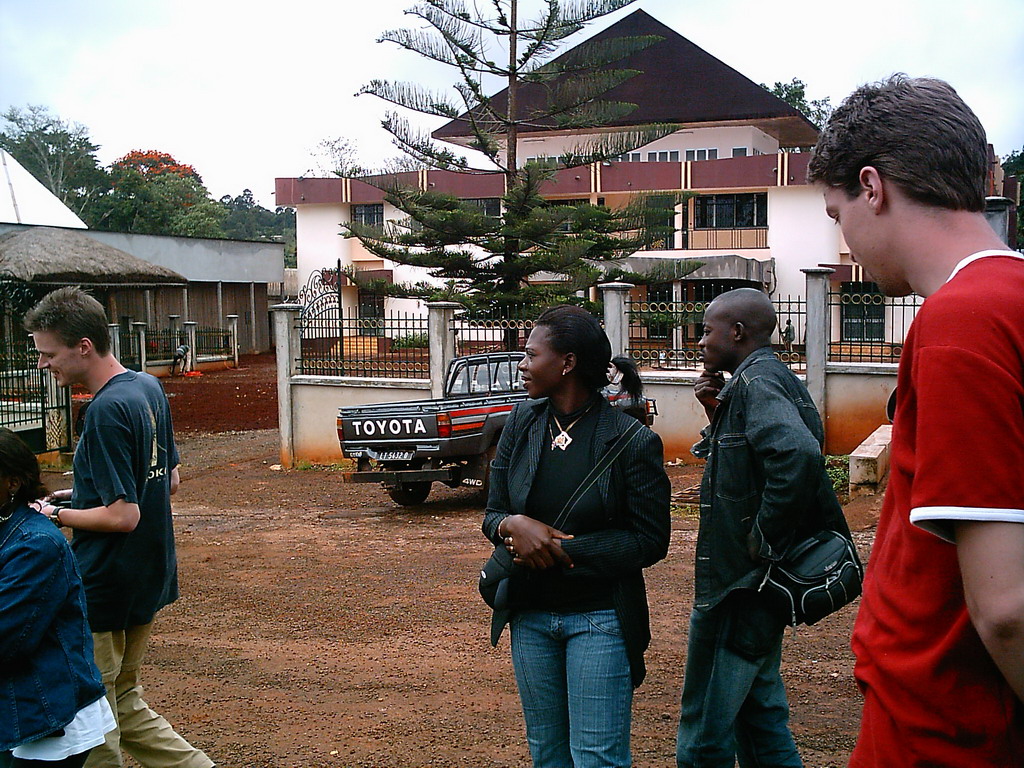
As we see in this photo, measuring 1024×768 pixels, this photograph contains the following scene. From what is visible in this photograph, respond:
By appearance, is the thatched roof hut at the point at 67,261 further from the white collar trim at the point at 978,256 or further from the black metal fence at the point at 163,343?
the white collar trim at the point at 978,256

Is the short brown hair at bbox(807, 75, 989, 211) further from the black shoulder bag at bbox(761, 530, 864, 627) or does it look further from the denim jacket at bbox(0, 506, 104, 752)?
the denim jacket at bbox(0, 506, 104, 752)

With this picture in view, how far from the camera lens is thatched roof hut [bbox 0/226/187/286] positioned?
25047 millimetres

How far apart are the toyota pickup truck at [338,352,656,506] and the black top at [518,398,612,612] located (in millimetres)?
7545

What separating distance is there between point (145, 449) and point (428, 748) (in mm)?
1785

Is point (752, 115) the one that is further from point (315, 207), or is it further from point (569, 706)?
point (569, 706)

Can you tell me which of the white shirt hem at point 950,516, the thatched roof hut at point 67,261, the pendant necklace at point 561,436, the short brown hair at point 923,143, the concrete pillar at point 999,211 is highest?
the thatched roof hut at point 67,261

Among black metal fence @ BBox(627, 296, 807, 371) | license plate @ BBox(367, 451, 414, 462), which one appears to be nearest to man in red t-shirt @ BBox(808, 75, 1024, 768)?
license plate @ BBox(367, 451, 414, 462)

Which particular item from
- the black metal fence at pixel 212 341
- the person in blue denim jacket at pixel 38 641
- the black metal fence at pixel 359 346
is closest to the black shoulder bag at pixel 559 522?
the person in blue denim jacket at pixel 38 641

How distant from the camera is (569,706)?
122 inches

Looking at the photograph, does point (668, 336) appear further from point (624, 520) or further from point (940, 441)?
point (940, 441)

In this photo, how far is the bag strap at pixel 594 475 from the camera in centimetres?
312

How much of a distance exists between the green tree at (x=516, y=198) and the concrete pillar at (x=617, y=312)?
4.61m

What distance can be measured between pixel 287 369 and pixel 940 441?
14.7 metres

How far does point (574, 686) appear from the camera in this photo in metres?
3.07
